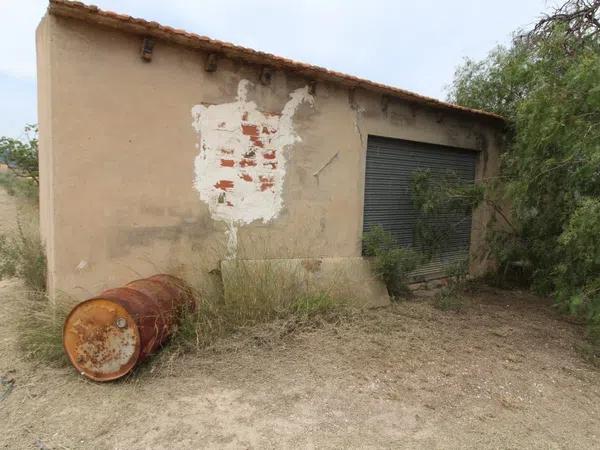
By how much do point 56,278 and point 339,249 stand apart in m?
3.40

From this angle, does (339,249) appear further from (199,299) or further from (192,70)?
(192,70)

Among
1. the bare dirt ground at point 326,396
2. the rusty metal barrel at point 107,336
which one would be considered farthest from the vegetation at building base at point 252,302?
the rusty metal barrel at point 107,336

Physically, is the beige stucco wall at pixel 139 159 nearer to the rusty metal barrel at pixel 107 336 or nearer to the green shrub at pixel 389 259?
the green shrub at pixel 389 259

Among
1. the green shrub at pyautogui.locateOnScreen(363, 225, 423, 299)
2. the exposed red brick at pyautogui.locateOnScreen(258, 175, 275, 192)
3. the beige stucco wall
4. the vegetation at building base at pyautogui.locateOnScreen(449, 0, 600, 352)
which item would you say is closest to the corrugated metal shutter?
the green shrub at pyautogui.locateOnScreen(363, 225, 423, 299)

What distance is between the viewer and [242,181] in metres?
4.97

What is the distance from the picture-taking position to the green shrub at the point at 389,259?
5.58 meters

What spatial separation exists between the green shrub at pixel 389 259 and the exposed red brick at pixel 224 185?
6.86ft

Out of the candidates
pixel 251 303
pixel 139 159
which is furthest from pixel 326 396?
pixel 139 159

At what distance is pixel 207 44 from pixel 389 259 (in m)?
3.36

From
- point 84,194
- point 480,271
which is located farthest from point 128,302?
point 480,271

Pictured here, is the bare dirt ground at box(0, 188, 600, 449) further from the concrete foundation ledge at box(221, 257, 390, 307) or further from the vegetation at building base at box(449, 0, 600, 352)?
the vegetation at building base at box(449, 0, 600, 352)

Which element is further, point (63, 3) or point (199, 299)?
point (199, 299)

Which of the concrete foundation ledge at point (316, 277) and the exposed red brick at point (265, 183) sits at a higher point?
the exposed red brick at point (265, 183)

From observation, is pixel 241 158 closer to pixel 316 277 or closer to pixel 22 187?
pixel 316 277
